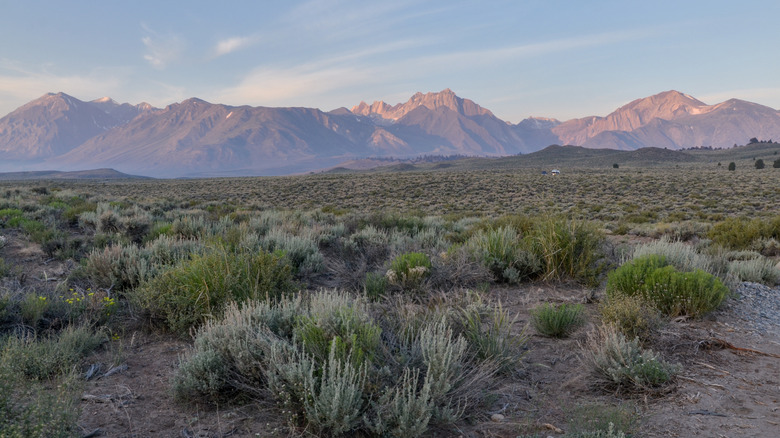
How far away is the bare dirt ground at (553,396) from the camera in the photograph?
315 cm

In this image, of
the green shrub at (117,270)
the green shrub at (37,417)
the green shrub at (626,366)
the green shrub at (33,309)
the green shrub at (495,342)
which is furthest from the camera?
the green shrub at (117,270)

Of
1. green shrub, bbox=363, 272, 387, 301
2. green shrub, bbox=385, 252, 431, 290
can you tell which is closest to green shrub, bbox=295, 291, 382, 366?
green shrub, bbox=363, 272, 387, 301

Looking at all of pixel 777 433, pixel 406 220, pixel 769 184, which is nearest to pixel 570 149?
pixel 769 184

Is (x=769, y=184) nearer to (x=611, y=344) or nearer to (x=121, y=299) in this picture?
(x=611, y=344)

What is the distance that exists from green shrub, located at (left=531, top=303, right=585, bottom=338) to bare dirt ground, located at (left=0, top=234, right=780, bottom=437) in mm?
106

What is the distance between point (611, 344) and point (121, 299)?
230 inches

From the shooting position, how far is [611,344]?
3908 mm

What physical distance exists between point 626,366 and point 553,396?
25.0 inches

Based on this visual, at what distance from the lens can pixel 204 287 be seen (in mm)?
5090

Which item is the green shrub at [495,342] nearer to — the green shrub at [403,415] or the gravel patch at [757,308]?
the green shrub at [403,415]

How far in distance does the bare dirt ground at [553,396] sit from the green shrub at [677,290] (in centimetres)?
19

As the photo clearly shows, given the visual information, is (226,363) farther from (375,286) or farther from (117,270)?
(117,270)

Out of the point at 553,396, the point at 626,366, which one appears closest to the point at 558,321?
the point at 626,366

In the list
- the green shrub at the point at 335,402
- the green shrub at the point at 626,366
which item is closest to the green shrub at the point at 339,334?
the green shrub at the point at 335,402
